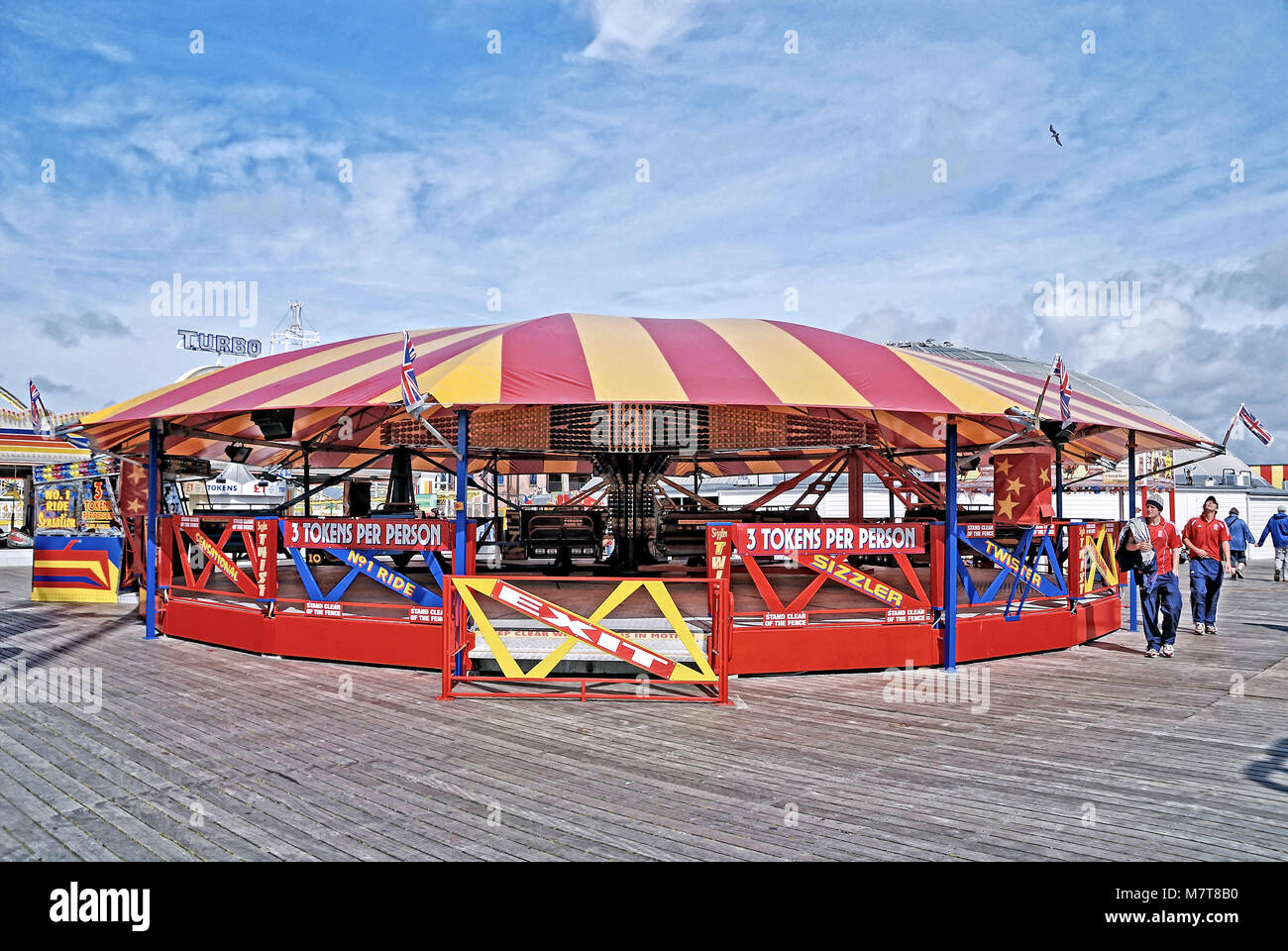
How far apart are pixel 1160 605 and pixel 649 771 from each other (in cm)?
710

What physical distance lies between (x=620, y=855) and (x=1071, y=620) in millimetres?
7621

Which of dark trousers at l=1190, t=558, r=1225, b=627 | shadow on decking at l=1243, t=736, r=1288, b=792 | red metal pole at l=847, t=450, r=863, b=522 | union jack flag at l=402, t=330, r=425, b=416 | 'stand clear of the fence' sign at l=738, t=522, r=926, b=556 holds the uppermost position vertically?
union jack flag at l=402, t=330, r=425, b=416

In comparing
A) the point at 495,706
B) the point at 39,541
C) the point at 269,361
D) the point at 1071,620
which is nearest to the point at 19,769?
the point at 495,706

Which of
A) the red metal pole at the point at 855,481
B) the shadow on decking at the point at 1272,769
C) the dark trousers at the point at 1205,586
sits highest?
the red metal pole at the point at 855,481

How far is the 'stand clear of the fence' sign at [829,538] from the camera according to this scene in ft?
25.5

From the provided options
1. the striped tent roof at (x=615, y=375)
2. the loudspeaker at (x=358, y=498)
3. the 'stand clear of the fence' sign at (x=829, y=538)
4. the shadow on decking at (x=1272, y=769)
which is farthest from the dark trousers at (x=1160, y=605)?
the loudspeaker at (x=358, y=498)

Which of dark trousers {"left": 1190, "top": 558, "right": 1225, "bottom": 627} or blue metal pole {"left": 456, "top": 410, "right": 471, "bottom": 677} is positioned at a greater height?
blue metal pole {"left": 456, "top": 410, "right": 471, "bottom": 677}

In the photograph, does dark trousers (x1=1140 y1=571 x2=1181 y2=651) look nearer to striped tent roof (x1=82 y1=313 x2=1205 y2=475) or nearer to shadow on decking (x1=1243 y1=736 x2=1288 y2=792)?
striped tent roof (x1=82 y1=313 x2=1205 y2=475)

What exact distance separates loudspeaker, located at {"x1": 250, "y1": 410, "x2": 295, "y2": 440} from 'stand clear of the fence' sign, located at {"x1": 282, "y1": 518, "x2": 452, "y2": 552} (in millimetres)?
2872

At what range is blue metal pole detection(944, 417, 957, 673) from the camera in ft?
27.1

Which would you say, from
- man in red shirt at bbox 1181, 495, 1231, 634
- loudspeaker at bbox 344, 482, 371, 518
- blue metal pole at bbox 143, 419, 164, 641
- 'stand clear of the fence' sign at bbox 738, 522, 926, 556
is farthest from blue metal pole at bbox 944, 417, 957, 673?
loudspeaker at bbox 344, 482, 371, 518

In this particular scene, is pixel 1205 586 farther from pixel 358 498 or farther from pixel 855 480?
pixel 358 498

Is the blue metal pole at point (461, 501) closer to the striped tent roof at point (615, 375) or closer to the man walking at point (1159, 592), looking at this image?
the striped tent roof at point (615, 375)

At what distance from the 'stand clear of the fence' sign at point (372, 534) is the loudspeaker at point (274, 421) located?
9.42 ft
